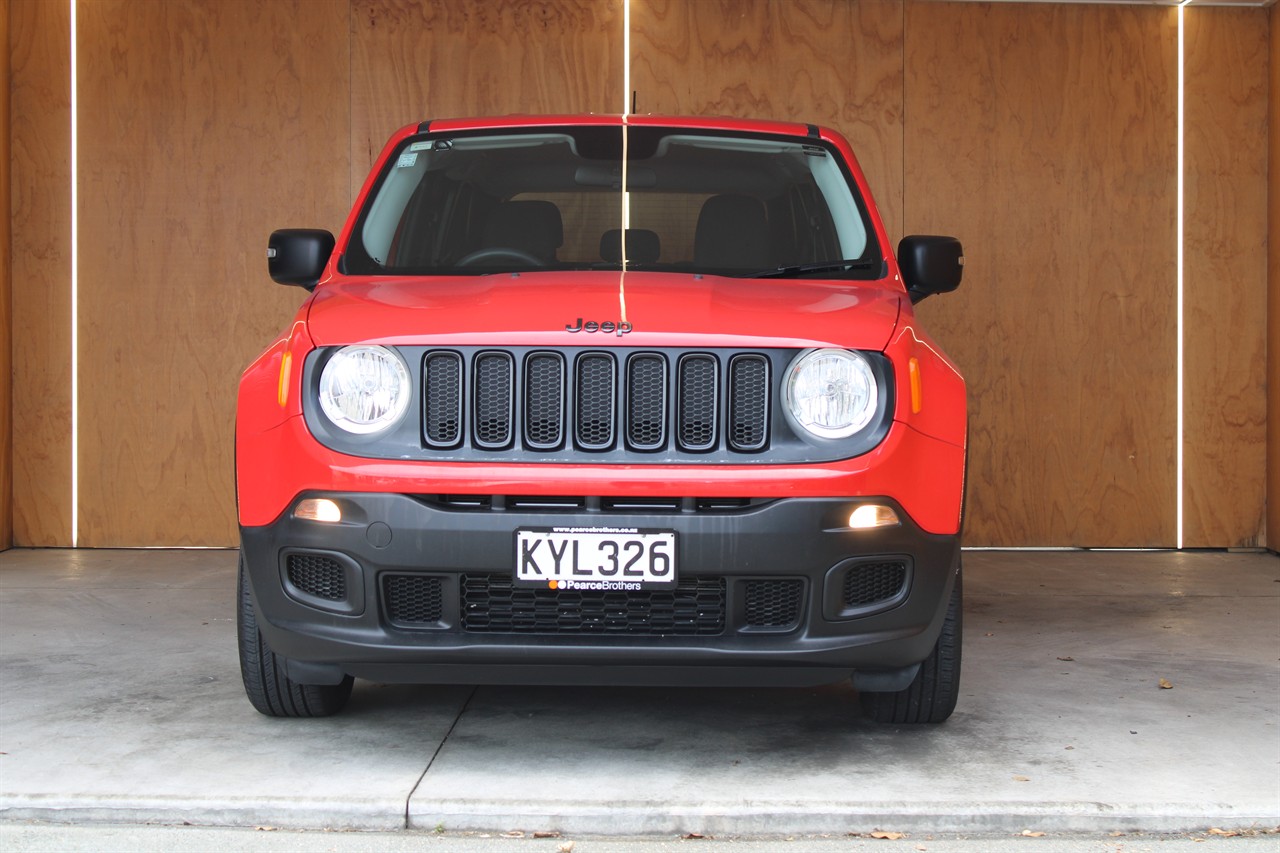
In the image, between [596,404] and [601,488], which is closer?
[601,488]

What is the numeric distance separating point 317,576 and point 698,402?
102 cm

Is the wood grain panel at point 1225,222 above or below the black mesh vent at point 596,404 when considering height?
above

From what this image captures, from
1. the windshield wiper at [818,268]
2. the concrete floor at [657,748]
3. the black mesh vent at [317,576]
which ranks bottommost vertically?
the concrete floor at [657,748]

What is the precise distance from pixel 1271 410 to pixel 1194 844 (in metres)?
5.58

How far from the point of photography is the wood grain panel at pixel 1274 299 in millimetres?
8219

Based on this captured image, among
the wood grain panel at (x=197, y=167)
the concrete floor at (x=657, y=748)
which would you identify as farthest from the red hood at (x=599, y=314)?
the wood grain panel at (x=197, y=167)

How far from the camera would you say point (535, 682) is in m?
3.67

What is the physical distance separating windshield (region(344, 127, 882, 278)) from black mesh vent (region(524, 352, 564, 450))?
30.8 inches

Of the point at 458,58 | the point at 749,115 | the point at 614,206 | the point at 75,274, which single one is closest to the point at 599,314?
the point at 614,206

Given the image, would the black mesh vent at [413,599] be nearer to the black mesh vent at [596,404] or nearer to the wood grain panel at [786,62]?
the black mesh vent at [596,404]

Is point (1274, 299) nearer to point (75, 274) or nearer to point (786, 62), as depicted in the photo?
point (786, 62)

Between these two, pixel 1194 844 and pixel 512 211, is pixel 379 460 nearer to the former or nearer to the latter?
pixel 512 211

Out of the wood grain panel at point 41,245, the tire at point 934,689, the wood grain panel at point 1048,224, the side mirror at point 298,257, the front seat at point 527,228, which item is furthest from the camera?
the wood grain panel at point 1048,224

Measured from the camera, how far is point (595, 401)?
3533 mm
